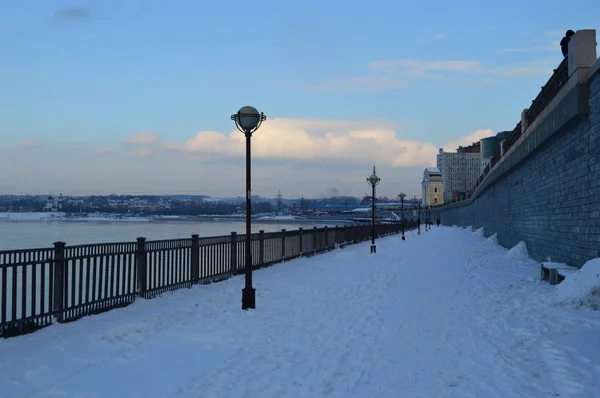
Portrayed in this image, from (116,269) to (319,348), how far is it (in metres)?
4.78

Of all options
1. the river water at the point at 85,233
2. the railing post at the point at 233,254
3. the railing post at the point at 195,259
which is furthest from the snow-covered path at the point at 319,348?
Answer: the river water at the point at 85,233

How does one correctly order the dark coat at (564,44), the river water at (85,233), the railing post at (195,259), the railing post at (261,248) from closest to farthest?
1. the railing post at (195,259)
2. the dark coat at (564,44)
3. the railing post at (261,248)
4. the river water at (85,233)

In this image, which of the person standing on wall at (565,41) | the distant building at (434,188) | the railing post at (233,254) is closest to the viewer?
the person standing on wall at (565,41)

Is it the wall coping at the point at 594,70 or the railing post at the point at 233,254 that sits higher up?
the wall coping at the point at 594,70

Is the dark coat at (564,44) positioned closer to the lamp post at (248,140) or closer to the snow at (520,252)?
the snow at (520,252)

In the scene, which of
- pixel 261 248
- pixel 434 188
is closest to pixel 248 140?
pixel 261 248

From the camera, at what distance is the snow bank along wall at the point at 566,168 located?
10633 mm

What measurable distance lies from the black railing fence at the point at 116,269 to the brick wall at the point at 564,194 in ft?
29.5

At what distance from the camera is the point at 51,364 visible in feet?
19.7

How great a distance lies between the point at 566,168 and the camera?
1298cm

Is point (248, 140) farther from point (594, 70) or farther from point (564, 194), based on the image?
point (564, 194)

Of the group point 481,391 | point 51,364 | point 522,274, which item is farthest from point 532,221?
point 51,364

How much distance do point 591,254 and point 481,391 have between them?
6.99 meters

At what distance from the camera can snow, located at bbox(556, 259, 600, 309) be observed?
871cm
